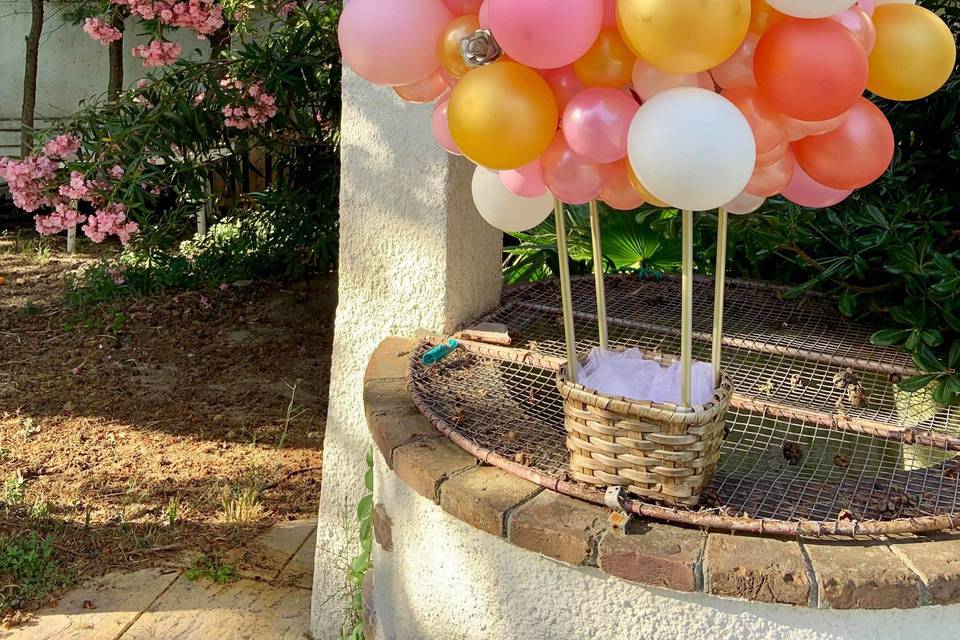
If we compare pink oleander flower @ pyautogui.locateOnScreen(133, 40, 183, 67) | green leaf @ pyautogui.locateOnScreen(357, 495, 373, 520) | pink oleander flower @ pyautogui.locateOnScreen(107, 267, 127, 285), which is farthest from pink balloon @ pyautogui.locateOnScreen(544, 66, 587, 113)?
pink oleander flower @ pyautogui.locateOnScreen(107, 267, 127, 285)

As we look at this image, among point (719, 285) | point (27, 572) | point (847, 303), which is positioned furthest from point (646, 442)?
point (27, 572)

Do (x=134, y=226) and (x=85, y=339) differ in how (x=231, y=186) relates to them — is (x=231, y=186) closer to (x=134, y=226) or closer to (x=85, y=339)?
(x=134, y=226)

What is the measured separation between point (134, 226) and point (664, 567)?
12.1ft

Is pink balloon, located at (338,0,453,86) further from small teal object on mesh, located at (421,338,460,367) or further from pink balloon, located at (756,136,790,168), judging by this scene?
small teal object on mesh, located at (421,338,460,367)

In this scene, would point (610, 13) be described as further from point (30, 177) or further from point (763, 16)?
point (30, 177)

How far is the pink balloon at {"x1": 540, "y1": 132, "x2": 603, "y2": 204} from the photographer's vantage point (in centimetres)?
156

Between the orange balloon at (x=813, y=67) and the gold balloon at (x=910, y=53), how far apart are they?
0.18m

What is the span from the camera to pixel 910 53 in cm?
152

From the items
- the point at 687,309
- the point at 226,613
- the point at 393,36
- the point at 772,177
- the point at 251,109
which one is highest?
the point at 251,109

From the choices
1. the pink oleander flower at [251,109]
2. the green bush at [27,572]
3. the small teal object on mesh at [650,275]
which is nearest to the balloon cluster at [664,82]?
the small teal object on mesh at [650,275]

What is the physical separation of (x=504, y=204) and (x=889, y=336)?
127cm

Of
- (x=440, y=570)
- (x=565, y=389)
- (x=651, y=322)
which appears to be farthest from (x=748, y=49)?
(x=651, y=322)

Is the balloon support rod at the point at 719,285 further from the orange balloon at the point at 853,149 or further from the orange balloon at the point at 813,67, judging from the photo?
the orange balloon at the point at 813,67

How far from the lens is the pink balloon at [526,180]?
166cm
